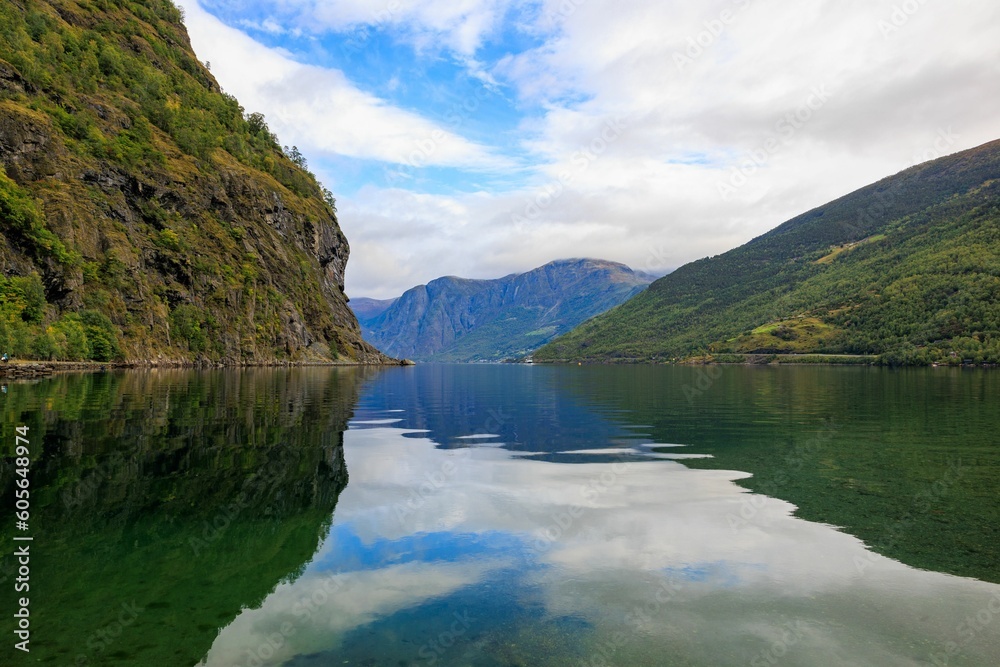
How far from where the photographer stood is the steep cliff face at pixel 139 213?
282ft

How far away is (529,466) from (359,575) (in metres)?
11.6

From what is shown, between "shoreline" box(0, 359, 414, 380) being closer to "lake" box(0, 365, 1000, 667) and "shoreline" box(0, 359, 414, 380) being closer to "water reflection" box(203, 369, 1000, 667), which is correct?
"lake" box(0, 365, 1000, 667)

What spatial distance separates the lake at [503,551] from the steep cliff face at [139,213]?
2824 inches

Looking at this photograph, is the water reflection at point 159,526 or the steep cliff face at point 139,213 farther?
the steep cliff face at point 139,213

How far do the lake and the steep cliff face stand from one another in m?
71.7

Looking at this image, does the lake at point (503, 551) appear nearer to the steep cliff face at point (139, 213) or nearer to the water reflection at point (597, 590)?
the water reflection at point (597, 590)

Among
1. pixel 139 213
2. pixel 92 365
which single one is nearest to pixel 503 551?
pixel 92 365

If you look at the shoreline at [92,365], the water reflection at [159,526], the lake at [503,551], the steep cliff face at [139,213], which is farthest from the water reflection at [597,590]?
the steep cliff face at [139,213]

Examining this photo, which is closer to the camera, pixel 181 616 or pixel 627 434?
pixel 181 616

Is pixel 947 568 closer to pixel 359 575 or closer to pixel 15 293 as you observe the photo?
pixel 359 575

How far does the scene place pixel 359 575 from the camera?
10.9 metres

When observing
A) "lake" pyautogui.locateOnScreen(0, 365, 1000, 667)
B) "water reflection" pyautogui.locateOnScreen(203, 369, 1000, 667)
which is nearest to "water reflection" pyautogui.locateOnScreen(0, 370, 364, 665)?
"lake" pyautogui.locateOnScreen(0, 365, 1000, 667)

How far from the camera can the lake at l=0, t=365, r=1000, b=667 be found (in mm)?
8398

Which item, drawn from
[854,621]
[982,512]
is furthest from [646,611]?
[982,512]
